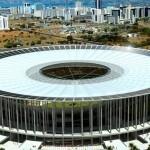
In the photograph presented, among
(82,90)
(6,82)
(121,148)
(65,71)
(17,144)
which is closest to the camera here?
(121,148)

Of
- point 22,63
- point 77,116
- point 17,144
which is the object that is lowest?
point 17,144

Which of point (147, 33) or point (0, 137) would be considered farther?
point (147, 33)

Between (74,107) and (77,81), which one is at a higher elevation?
(77,81)

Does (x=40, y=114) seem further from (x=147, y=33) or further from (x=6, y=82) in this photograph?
(x=147, y=33)

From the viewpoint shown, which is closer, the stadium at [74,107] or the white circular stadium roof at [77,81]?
the stadium at [74,107]

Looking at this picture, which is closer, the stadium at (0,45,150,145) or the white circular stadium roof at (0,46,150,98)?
the stadium at (0,45,150,145)

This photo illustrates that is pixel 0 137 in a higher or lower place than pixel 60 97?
lower

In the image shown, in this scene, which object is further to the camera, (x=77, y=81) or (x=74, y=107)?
(x=77, y=81)

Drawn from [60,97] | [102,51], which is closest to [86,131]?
[60,97]
